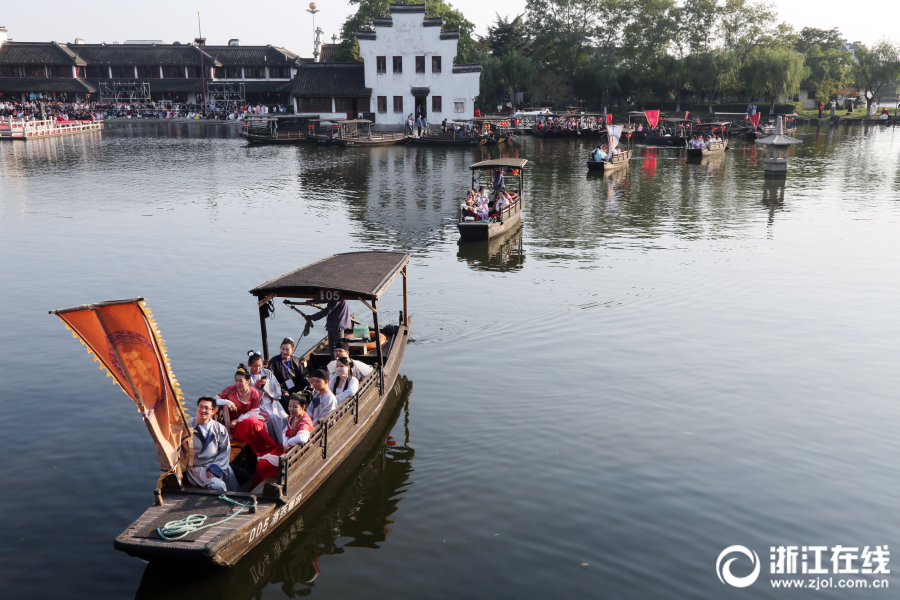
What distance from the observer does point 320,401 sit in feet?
33.8

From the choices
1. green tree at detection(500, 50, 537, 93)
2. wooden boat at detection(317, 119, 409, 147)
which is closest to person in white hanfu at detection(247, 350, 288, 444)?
wooden boat at detection(317, 119, 409, 147)

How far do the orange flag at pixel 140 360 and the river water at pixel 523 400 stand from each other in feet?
5.24

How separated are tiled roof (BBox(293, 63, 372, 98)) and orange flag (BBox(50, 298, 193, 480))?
61.9 metres

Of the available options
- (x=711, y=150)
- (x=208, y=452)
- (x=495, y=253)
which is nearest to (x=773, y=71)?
(x=711, y=150)

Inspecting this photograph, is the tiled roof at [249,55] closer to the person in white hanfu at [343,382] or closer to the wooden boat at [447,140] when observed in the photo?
the wooden boat at [447,140]

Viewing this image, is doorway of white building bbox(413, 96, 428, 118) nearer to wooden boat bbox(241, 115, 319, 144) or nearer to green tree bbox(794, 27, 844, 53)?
wooden boat bbox(241, 115, 319, 144)

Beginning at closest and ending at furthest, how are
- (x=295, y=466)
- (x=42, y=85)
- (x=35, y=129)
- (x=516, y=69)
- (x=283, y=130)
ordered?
1. (x=295, y=466)
2. (x=35, y=129)
3. (x=283, y=130)
4. (x=516, y=69)
5. (x=42, y=85)

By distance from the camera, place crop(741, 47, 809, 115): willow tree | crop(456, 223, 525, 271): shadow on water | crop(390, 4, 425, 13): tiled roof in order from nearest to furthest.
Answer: crop(456, 223, 525, 271): shadow on water → crop(390, 4, 425, 13): tiled roof → crop(741, 47, 809, 115): willow tree

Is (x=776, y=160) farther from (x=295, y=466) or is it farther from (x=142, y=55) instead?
(x=142, y=55)

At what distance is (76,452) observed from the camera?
11102 mm

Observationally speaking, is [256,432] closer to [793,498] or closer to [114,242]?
[793,498]

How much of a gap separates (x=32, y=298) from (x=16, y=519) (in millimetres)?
Answer: 10909

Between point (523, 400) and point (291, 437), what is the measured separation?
4.79 metres

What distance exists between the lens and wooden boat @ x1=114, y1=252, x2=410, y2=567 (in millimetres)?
7672
